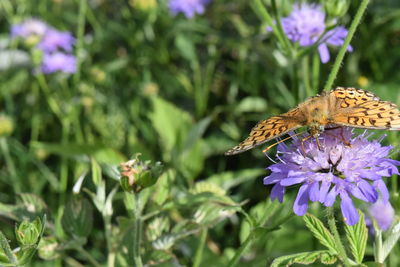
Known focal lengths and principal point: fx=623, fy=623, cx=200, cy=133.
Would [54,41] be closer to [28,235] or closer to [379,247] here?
[28,235]

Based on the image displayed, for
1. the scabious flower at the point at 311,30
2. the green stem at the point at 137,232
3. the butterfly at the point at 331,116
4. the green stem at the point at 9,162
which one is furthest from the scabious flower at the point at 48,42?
the butterfly at the point at 331,116

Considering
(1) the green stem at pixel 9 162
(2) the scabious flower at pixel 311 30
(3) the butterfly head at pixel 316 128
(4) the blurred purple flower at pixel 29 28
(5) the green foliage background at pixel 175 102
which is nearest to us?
(3) the butterfly head at pixel 316 128

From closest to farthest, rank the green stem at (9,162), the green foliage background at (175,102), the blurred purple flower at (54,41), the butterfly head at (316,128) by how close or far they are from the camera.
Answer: the butterfly head at (316,128) < the green foliage background at (175,102) < the green stem at (9,162) < the blurred purple flower at (54,41)

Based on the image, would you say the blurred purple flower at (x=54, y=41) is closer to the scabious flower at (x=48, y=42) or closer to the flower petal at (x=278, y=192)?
the scabious flower at (x=48, y=42)

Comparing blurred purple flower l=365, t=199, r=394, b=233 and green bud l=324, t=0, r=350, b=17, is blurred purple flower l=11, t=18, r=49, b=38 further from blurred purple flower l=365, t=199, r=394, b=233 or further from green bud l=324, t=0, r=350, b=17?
blurred purple flower l=365, t=199, r=394, b=233

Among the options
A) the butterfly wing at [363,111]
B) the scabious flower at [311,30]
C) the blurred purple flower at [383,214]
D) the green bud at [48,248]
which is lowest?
the green bud at [48,248]

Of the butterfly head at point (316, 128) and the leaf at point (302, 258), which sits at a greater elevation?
the butterfly head at point (316, 128)

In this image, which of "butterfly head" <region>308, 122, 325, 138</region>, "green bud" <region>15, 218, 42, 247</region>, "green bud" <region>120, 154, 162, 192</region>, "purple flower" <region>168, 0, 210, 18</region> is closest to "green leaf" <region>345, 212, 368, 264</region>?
"butterfly head" <region>308, 122, 325, 138</region>
